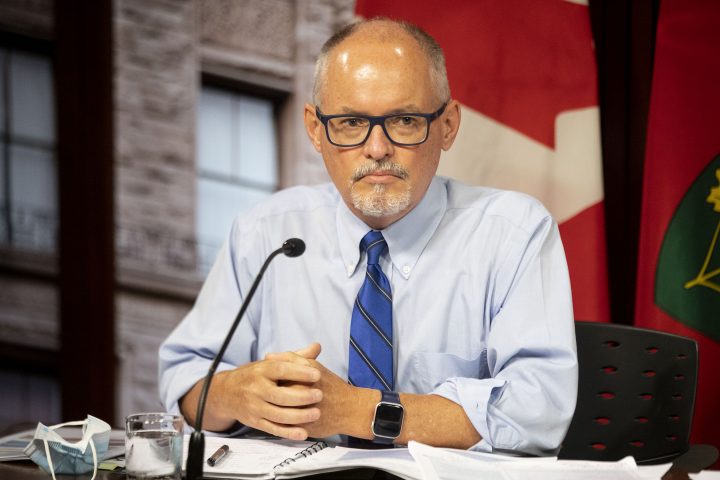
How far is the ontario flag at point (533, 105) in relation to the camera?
7.75 feet

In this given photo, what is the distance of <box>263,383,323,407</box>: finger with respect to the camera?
1.36 m

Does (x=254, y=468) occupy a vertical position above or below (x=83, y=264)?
below

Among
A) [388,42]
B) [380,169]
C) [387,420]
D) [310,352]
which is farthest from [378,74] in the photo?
[387,420]

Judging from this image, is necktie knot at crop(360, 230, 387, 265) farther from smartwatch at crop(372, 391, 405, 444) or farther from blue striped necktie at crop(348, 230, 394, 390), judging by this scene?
smartwatch at crop(372, 391, 405, 444)

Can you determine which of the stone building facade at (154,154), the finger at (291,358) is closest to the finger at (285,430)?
the finger at (291,358)

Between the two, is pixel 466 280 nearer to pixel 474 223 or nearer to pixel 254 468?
pixel 474 223

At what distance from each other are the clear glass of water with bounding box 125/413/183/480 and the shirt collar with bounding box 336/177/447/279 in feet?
2.13

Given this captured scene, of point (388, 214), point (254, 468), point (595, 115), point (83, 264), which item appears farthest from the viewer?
point (83, 264)

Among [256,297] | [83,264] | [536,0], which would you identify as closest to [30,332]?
[83,264]

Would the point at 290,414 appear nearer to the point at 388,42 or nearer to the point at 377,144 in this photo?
the point at 377,144

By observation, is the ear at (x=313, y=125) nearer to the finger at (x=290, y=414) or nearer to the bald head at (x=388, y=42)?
the bald head at (x=388, y=42)

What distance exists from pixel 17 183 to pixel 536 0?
2.07 metres

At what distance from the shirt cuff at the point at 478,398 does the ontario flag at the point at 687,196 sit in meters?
0.93

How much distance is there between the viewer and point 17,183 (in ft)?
10.7
